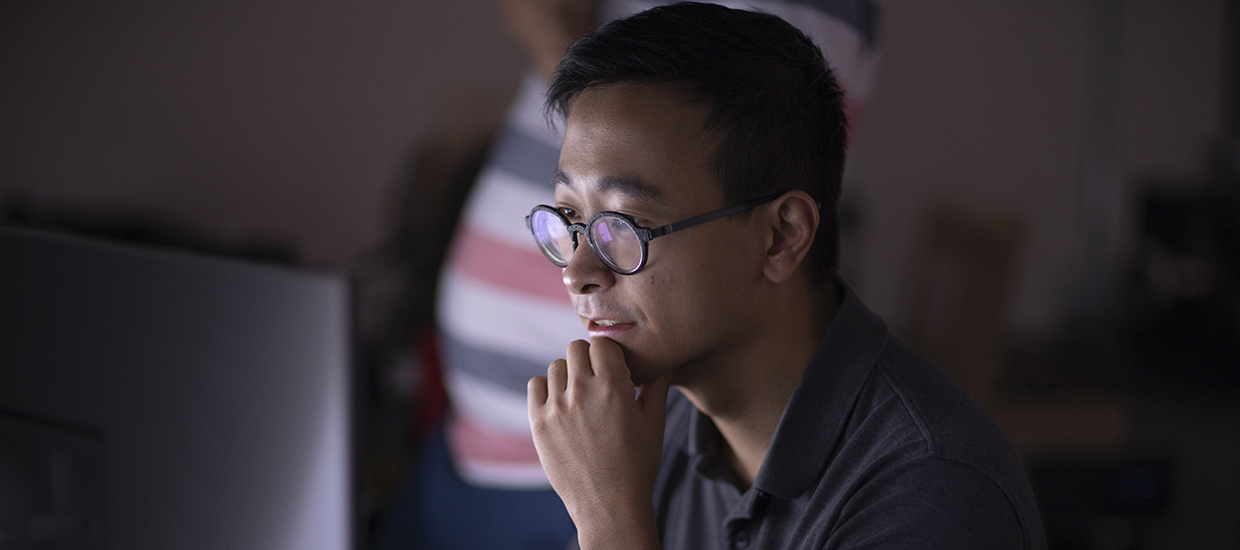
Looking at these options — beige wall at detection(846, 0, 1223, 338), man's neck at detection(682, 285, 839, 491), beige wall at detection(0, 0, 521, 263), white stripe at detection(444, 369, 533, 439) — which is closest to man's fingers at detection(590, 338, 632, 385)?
man's neck at detection(682, 285, 839, 491)

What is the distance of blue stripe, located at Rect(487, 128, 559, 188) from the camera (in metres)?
1.27

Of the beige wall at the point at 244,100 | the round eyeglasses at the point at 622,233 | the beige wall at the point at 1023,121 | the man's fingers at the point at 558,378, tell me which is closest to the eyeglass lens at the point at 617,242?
the round eyeglasses at the point at 622,233

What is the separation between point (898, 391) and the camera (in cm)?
78

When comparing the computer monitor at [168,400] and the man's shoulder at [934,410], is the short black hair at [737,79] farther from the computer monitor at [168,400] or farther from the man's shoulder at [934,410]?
the computer monitor at [168,400]

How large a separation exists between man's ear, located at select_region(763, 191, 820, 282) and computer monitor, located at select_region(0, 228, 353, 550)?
0.40 metres

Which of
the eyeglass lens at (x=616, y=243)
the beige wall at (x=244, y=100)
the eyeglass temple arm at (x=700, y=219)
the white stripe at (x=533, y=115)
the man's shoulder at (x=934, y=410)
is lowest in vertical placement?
the man's shoulder at (x=934, y=410)

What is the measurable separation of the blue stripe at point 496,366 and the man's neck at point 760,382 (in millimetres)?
473

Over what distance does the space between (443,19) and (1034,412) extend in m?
2.73

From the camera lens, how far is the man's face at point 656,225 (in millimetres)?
750

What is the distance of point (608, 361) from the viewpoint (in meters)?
0.78

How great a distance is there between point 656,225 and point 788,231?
0.14 m

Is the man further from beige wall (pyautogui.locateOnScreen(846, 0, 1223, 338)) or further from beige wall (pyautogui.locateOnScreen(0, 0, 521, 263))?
beige wall (pyautogui.locateOnScreen(846, 0, 1223, 338))

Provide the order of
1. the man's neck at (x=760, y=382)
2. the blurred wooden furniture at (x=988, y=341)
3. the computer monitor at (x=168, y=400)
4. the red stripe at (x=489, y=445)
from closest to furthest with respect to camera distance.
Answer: the computer monitor at (x=168, y=400)
the man's neck at (x=760, y=382)
the red stripe at (x=489, y=445)
the blurred wooden furniture at (x=988, y=341)

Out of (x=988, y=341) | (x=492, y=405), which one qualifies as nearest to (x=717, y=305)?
(x=492, y=405)
